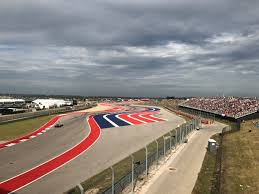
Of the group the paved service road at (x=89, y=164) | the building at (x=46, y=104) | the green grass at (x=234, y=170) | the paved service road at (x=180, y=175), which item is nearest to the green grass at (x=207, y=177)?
the green grass at (x=234, y=170)

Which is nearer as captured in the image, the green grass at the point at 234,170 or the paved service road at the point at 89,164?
the green grass at the point at 234,170

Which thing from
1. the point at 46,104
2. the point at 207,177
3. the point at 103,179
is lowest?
the point at 103,179

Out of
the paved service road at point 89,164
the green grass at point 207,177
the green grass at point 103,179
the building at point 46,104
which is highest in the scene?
the building at point 46,104

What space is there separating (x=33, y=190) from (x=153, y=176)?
7.27 m

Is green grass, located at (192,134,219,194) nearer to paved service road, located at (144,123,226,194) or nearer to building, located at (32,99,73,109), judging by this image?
paved service road, located at (144,123,226,194)

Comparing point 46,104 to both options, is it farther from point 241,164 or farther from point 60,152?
point 241,164

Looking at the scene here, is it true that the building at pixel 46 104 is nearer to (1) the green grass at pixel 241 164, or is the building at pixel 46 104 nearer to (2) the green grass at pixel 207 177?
(1) the green grass at pixel 241 164

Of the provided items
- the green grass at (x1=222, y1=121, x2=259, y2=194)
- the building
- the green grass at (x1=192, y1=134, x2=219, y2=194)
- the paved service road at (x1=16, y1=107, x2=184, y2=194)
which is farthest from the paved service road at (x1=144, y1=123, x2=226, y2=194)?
the building

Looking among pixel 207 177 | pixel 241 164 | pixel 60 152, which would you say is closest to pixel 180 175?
pixel 207 177

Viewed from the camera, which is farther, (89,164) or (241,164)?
(89,164)

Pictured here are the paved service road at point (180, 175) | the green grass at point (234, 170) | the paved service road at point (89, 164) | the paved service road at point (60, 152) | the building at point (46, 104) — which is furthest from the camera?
the building at point (46, 104)

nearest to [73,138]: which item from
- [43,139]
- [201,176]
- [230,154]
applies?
[43,139]

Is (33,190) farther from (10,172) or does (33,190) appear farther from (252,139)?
(252,139)

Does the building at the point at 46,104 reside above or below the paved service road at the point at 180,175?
above
